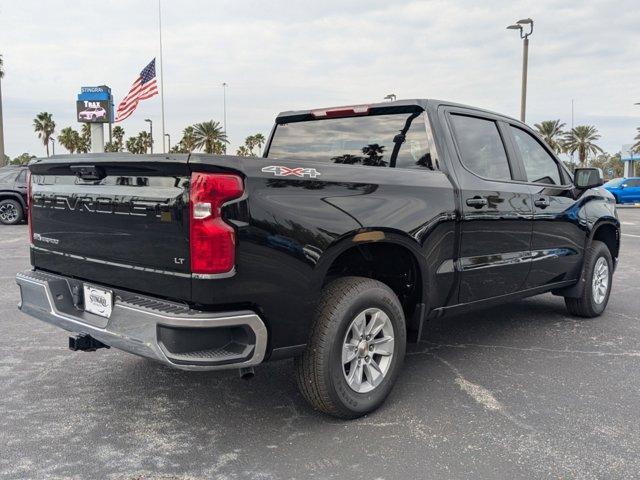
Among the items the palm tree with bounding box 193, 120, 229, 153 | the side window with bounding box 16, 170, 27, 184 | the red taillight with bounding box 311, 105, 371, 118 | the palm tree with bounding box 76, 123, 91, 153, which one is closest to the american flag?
the side window with bounding box 16, 170, 27, 184

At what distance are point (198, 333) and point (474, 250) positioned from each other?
2195 millimetres

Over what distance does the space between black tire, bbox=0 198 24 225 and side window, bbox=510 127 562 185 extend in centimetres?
1476

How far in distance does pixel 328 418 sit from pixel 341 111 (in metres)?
2.26

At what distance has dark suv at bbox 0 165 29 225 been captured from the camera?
1558 centimetres

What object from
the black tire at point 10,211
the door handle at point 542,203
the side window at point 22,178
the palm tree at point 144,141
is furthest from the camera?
the palm tree at point 144,141

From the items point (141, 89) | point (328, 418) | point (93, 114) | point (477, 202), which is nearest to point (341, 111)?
point (477, 202)

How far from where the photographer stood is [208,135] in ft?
217

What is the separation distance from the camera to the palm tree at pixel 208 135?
214 ft

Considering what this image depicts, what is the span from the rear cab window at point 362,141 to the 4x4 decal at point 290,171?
1139mm

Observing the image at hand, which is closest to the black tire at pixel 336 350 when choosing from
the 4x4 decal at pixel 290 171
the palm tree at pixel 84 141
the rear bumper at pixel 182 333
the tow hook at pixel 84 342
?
the rear bumper at pixel 182 333

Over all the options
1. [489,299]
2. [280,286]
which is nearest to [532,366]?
[489,299]

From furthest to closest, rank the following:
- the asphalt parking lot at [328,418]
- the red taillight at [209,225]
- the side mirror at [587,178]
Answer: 1. the side mirror at [587,178]
2. the asphalt parking lot at [328,418]
3. the red taillight at [209,225]

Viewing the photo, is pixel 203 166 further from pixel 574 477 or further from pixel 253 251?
pixel 574 477

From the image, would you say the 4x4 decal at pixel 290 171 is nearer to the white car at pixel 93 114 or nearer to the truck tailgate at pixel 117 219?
the truck tailgate at pixel 117 219
